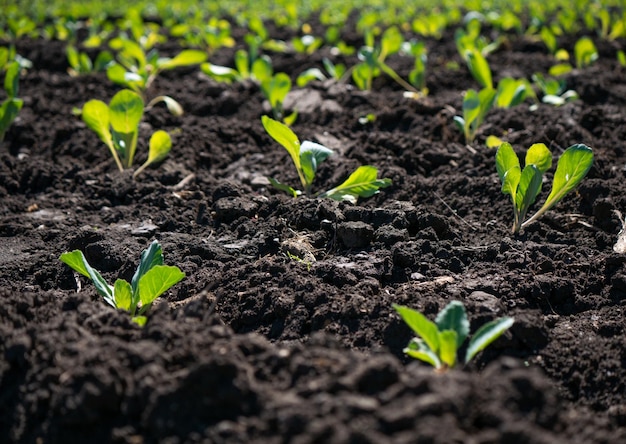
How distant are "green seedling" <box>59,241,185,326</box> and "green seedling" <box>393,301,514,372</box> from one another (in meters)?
0.75

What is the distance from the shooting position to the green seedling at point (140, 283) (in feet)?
7.13

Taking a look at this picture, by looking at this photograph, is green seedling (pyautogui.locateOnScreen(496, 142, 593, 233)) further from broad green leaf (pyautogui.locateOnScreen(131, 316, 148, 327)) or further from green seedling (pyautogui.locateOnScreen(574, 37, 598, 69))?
green seedling (pyautogui.locateOnScreen(574, 37, 598, 69))

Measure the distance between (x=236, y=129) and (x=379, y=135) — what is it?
88 centimetres

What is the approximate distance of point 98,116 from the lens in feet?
11.5

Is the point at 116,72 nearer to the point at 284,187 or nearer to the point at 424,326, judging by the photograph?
the point at 284,187

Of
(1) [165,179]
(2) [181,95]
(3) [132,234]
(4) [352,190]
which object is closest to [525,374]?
(4) [352,190]

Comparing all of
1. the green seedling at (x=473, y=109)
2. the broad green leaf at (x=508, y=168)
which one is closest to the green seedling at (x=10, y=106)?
the green seedling at (x=473, y=109)

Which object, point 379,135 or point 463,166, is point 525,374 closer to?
point 463,166

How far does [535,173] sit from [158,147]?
1866mm

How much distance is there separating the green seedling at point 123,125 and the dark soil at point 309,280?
0.14 m

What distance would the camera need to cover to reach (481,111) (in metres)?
3.78

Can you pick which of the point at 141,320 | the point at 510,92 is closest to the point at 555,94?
the point at 510,92

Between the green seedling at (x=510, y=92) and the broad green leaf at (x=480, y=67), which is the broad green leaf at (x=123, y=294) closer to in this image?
the green seedling at (x=510, y=92)

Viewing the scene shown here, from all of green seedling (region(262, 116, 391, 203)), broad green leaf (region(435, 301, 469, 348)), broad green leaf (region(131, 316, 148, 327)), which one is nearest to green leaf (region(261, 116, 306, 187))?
green seedling (region(262, 116, 391, 203))
